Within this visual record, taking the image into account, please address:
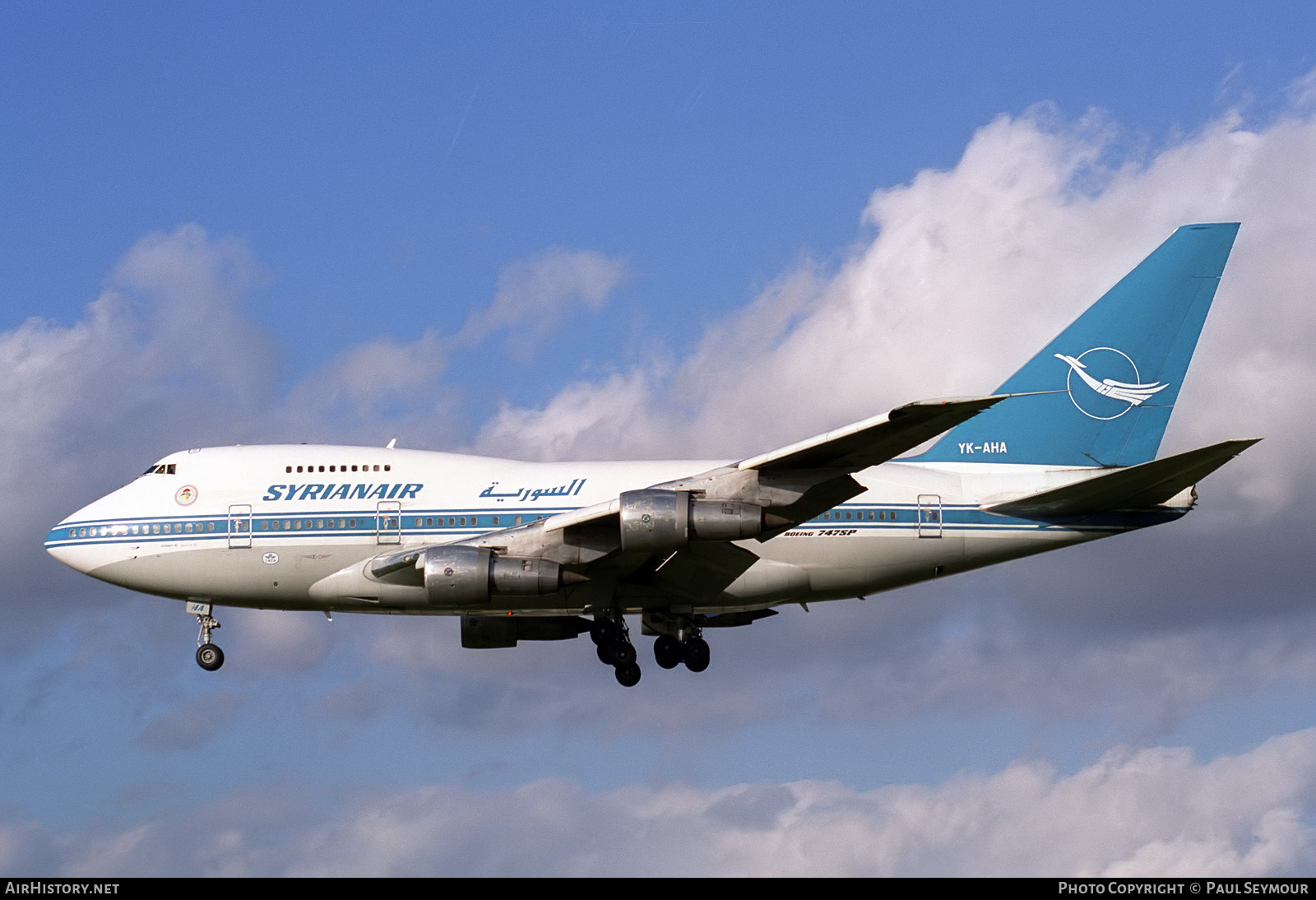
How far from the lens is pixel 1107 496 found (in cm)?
3691

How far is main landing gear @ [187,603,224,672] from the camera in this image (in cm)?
4028

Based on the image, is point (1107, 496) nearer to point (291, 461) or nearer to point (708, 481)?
point (708, 481)

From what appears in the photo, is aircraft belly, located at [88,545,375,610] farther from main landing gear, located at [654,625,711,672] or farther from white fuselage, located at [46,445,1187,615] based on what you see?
main landing gear, located at [654,625,711,672]

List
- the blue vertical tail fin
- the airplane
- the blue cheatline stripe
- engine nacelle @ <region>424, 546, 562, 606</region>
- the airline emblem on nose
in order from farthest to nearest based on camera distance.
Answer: the airline emblem on nose, the blue vertical tail fin, the blue cheatline stripe, the airplane, engine nacelle @ <region>424, 546, 562, 606</region>

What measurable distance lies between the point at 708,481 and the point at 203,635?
48.2 ft

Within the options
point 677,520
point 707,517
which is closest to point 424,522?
point 677,520

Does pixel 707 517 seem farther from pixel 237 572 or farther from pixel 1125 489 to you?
pixel 237 572

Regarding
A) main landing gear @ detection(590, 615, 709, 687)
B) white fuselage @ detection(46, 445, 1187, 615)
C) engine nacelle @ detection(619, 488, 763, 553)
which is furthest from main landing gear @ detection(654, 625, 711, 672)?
engine nacelle @ detection(619, 488, 763, 553)

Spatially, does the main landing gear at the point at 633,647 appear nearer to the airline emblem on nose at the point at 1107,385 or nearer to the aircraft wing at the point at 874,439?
the aircraft wing at the point at 874,439

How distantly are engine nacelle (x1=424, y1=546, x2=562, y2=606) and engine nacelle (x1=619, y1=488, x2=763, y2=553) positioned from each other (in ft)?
8.21

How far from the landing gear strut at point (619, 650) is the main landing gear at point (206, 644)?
386 inches

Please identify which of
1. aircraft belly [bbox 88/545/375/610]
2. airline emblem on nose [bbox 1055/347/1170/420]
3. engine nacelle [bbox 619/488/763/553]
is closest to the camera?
engine nacelle [bbox 619/488/763/553]

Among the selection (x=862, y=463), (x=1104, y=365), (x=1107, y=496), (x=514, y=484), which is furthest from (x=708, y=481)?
(x=1104, y=365)
